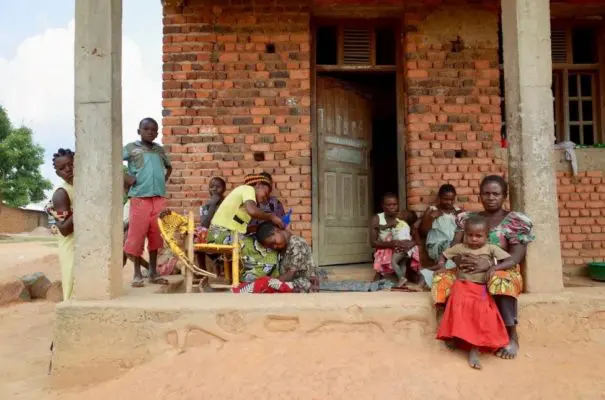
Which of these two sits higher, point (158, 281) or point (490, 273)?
point (490, 273)

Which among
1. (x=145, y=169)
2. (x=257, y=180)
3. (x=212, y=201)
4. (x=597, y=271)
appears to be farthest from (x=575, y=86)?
(x=145, y=169)

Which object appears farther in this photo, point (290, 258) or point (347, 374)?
point (290, 258)

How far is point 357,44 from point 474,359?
423 cm

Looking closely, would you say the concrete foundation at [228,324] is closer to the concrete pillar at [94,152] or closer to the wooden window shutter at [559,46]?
the concrete pillar at [94,152]

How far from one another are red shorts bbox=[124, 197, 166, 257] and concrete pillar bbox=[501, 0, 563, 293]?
10.8 feet

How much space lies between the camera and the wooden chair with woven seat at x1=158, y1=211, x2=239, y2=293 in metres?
4.46

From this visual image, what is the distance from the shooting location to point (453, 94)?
5.75 meters

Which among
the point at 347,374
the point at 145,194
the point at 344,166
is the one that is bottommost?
the point at 347,374

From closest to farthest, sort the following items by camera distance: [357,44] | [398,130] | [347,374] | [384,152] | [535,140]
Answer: [347,374], [535,140], [398,130], [357,44], [384,152]

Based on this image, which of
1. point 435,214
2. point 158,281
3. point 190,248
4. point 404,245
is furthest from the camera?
point 435,214

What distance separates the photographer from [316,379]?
3.13m

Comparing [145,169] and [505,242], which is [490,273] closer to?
[505,242]

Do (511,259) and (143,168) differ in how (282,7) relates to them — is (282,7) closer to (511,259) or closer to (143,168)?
(143,168)

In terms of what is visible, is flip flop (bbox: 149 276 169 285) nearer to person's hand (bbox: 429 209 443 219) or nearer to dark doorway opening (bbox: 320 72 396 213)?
person's hand (bbox: 429 209 443 219)
